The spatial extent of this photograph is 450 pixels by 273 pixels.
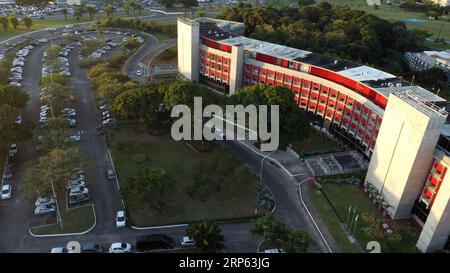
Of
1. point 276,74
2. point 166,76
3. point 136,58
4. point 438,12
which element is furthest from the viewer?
point 438,12

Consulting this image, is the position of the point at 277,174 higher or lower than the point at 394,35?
lower

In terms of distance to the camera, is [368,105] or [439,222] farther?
[368,105]

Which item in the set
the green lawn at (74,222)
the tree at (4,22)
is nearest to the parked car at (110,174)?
the green lawn at (74,222)

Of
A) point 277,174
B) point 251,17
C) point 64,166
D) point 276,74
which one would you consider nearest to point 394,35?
point 251,17

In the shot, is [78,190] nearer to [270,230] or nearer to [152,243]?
[152,243]

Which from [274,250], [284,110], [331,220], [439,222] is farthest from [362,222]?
[284,110]

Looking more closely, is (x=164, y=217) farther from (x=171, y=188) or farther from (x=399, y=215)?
(x=399, y=215)

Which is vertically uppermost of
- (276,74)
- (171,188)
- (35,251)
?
(276,74)
